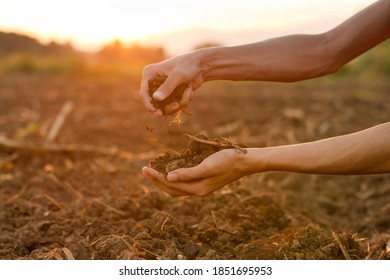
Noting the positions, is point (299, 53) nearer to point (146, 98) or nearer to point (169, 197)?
point (146, 98)

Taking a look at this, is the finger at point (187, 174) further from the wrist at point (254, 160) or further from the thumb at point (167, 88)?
the thumb at point (167, 88)

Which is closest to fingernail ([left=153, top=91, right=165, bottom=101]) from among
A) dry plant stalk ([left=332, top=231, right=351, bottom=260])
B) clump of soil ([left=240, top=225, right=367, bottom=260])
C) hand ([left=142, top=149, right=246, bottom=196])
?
hand ([left=142, top=149, right=246, bottom=196])

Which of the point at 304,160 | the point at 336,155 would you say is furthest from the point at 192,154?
the point at 336,155

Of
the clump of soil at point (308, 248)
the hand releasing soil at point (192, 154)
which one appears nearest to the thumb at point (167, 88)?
the hand releasing soil at point (192, 154)

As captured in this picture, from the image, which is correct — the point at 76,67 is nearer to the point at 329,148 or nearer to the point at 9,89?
the point at 9,89

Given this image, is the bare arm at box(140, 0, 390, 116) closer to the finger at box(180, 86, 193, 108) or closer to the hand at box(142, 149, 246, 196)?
A: the finger at box(180, 86, 193, 108)

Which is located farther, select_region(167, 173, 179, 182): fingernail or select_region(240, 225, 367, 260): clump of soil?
select_region(240, 225, 367, 260): clump of soil
